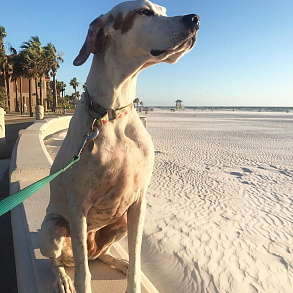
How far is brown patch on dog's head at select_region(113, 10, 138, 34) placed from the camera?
1.70m

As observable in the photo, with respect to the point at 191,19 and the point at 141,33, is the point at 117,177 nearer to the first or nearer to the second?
the point at 141,33

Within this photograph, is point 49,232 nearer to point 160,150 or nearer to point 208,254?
point 208,254

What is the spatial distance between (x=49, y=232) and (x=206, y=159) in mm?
9267

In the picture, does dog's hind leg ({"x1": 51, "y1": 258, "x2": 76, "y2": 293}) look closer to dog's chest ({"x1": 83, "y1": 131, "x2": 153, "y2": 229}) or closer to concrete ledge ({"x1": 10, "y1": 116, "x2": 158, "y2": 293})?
concrete ledge ({"x1": 10, "y1": 116, "x2": 158, "y2": 293})

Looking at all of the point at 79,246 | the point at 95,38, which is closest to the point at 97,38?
the point at 95,38

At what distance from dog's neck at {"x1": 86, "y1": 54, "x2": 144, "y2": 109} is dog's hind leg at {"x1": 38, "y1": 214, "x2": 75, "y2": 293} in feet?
3.10

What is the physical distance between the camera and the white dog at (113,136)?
5.57 feet

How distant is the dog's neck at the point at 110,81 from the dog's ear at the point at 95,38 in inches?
2.5

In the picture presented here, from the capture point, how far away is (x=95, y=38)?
1765 millimetres

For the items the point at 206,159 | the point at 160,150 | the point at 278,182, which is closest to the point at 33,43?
the point at 160,150

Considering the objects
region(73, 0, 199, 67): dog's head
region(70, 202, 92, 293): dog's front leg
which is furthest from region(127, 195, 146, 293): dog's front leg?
region(73, 0, 199, 67): dog's head

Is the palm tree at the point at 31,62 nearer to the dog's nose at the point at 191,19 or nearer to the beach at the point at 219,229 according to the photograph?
the beach at the point at 219,229

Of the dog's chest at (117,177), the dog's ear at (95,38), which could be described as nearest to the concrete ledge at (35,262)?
the dog's chest at (117,177)

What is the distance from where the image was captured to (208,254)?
3.82 metres
